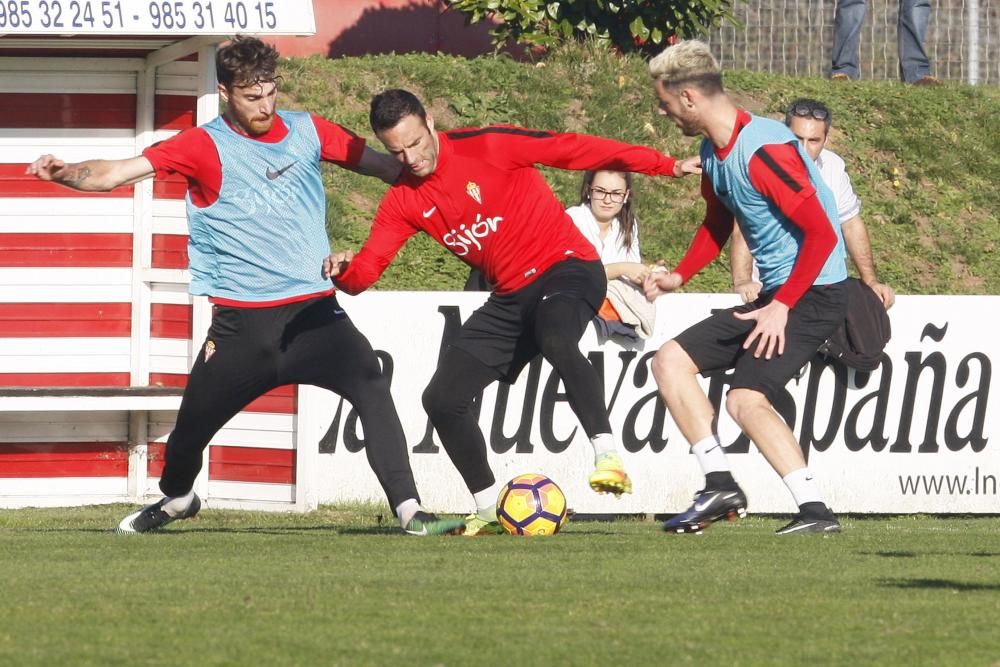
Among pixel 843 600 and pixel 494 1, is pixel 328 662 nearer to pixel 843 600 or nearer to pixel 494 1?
pixel 843 600

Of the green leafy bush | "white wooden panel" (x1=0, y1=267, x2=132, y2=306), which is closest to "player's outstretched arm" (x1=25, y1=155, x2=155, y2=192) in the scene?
"white wooden panel" (x1=0, y1=267, x2=132, y2=306)

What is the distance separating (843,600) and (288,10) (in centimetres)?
615

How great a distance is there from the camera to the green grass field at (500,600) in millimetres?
5023

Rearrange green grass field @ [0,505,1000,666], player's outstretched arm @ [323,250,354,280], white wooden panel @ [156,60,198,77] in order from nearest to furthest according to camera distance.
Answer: green grass field @ [0,505,1000,666]
player's outstretched arm @ [323,250,354,280]
white wooden panel @ [156,60,198,77]

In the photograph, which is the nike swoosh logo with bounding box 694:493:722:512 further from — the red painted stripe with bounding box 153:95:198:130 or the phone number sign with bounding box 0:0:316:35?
the red painted stripe with bounding box 153:95:198:130

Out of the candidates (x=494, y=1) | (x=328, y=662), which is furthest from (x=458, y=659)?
(x=494, y=1)

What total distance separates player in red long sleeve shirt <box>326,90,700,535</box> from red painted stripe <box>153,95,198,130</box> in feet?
13.2

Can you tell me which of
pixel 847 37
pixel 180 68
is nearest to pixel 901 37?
pixel 847 37

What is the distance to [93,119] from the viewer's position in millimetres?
12234

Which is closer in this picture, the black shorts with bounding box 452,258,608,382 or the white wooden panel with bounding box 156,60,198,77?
the black shorts with bounding box 452,258,608,382

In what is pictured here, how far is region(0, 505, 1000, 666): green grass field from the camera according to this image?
16.5ft

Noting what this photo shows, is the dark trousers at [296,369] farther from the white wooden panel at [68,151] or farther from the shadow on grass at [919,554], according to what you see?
the white wooden panel at [68,151]

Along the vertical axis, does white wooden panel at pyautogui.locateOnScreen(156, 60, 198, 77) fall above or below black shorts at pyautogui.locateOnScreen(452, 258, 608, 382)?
above

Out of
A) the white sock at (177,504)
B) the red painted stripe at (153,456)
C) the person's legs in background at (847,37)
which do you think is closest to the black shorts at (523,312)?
the white sock at (177,504)
